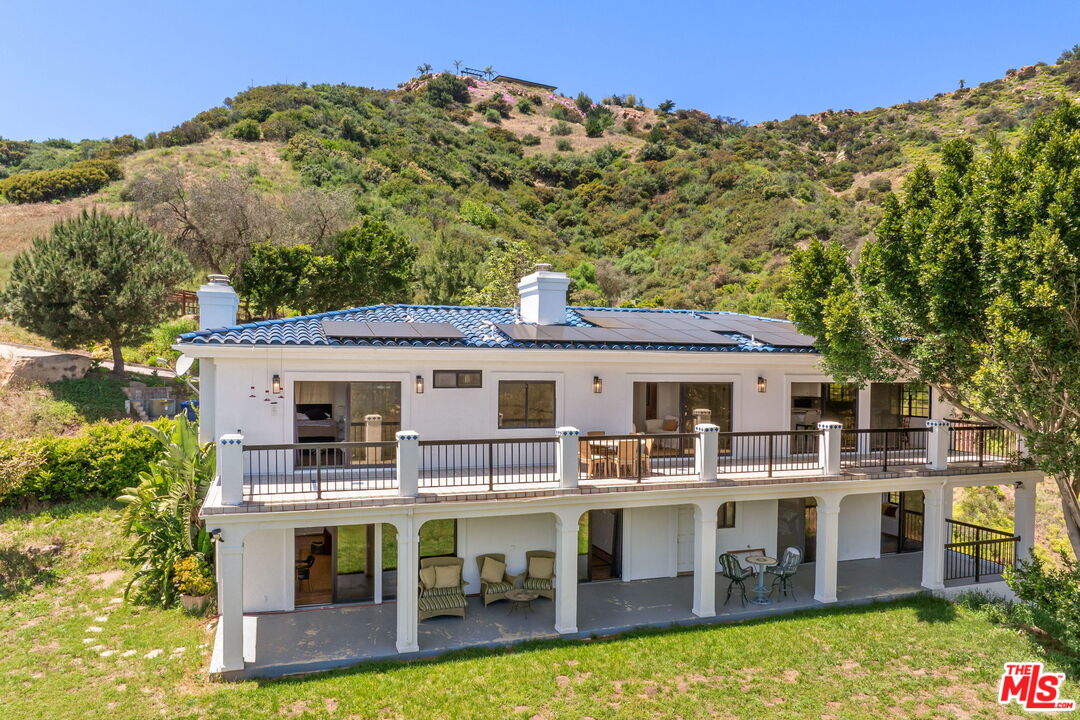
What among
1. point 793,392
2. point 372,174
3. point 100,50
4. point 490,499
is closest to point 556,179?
point 372,174

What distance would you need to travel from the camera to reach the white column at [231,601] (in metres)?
9.41

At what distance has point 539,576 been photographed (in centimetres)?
1297

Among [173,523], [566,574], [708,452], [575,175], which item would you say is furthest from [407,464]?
[575,175]

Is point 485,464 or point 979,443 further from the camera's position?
point 979,443

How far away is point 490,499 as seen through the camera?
34.8 feet

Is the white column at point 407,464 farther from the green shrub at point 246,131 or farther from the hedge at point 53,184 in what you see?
the green shrub at point 246,131

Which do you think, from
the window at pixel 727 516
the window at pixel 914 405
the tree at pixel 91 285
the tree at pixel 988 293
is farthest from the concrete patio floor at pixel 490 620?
the tree at pixel 91 285

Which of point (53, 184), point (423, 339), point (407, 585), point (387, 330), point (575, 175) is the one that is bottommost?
point (407, 585)

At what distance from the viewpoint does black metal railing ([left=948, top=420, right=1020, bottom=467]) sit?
14.2 meters

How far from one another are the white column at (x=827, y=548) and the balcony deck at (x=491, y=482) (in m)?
0.66

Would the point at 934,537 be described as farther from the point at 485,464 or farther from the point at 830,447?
the point at 485,464

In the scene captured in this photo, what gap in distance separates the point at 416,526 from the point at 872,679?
26.1 feet

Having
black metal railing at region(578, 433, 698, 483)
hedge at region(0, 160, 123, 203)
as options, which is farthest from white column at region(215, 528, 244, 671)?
hedge at region(0, 160, 123, 203)

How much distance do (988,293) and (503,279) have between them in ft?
73.6
